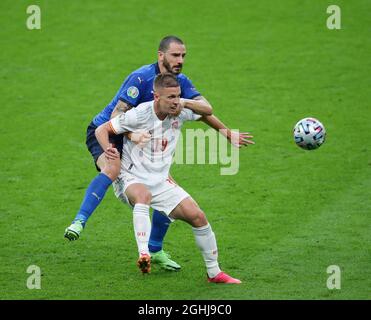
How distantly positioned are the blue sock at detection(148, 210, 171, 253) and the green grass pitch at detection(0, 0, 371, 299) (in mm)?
285

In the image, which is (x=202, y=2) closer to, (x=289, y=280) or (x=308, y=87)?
(x=308, y=87)

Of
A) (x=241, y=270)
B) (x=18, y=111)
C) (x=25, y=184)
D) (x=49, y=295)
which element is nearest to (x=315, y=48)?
(x=18, y=111)

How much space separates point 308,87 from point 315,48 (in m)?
1.90

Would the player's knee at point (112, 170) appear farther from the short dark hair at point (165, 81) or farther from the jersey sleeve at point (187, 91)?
the jersey sleeve at point (187, 91)

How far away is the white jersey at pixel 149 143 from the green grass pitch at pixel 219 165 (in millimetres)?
1101

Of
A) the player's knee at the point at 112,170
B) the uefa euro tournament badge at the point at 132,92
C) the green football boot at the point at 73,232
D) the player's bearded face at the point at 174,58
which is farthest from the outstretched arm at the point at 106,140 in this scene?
the player's bearded face at the point at 174,58

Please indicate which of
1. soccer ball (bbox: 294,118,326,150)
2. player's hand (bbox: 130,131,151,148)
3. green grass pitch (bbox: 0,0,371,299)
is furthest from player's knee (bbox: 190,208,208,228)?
soccer ball (bbox: 294,118,326,150)

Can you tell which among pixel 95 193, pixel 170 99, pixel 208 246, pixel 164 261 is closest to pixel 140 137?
pixel 170 99

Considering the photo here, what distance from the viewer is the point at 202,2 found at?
20.4 meters

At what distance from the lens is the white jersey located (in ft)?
30.1

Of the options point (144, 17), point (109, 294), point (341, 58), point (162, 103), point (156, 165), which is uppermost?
point (144, 17)

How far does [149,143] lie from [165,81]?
0.74 meters

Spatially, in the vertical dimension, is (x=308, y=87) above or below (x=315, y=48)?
below

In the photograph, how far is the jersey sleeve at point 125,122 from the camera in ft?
29.9
